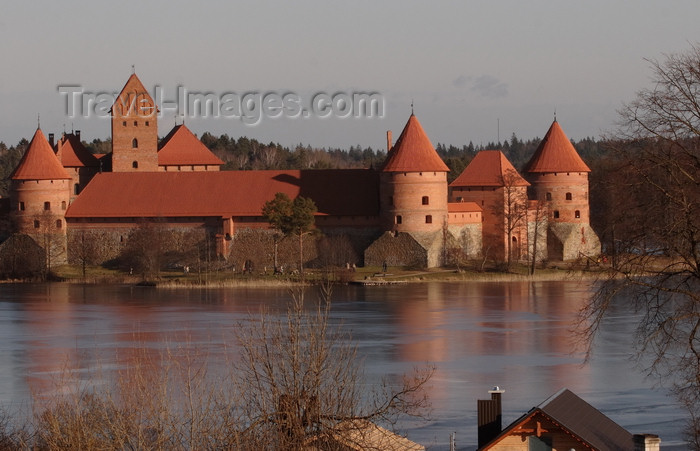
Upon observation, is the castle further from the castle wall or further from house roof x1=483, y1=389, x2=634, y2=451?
house roof x1=483, y1=389, x2=634, y2=451

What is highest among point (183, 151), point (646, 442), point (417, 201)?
point (183, 151)

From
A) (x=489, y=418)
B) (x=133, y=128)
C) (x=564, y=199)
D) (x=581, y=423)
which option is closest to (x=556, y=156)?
(x=564, y=199)

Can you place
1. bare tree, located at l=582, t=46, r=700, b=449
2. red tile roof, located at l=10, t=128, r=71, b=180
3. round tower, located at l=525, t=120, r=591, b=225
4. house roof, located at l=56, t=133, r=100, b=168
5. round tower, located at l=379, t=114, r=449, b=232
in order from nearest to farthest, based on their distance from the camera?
bare tree, located at l=582, t=46, r=700, b=449, round tower, located at l=379, t=114, r=449, b=232, round tower, located at l=525, t=120, r=591, b=225, red tile roof, located at l=10, t=128, r=71, b=180, house roof, located at l=56, t=133, r=100, b=168

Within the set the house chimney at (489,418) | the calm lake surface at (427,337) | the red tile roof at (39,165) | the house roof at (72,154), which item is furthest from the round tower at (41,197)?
the house chimney at (489,418)

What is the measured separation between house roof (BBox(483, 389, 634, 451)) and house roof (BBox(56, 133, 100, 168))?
32872 mm

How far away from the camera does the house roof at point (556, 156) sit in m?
39.2

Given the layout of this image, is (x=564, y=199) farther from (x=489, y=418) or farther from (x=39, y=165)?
(x=489, y=418)

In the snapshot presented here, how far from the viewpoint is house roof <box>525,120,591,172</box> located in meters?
39.2

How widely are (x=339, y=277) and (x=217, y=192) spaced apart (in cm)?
723

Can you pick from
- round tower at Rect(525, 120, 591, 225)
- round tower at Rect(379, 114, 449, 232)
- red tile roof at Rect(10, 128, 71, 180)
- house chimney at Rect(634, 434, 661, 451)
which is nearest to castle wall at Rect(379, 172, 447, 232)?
round tower at Rect(379, 114, 449, 232)

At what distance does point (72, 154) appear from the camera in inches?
1732

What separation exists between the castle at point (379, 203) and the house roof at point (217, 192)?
3 cm

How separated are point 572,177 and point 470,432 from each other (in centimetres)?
2496

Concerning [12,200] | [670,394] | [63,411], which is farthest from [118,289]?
[63,411]
